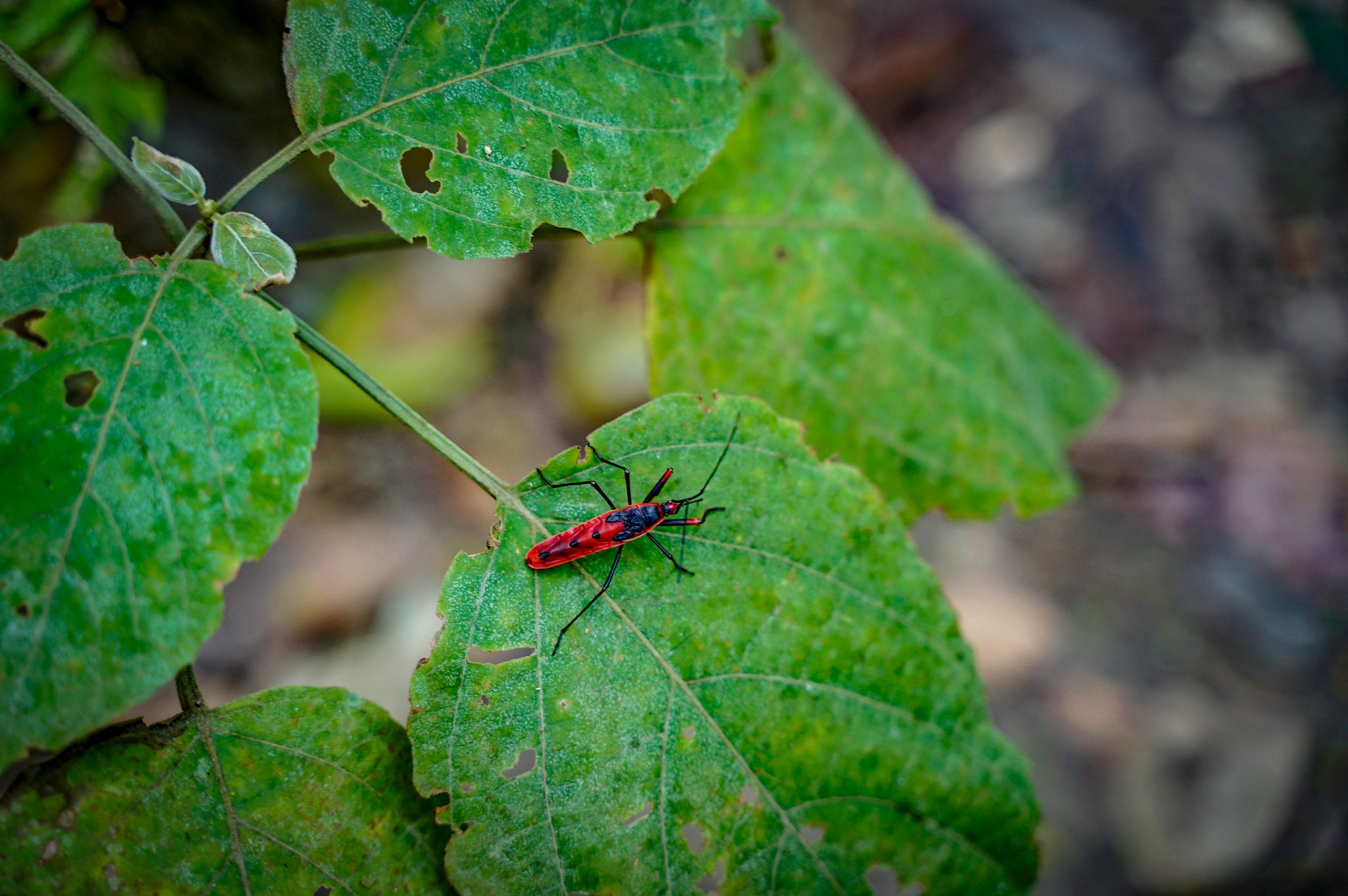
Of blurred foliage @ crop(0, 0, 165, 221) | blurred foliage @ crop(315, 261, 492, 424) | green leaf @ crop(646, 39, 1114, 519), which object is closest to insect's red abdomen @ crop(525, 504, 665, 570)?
green leaf @ crop(646, 39, 1114, 519)

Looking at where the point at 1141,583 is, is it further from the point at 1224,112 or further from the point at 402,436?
the point at 402,436

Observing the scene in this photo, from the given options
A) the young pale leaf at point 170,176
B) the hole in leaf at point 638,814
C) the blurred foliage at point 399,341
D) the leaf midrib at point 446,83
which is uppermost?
the blurred foliage at point 399,341

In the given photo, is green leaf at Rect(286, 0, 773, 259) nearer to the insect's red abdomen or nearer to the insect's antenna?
the insect's antenna

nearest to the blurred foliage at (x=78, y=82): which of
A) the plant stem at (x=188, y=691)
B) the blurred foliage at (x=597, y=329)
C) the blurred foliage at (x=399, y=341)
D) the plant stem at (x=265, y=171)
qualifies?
the plant stem at (x=265, y=171)

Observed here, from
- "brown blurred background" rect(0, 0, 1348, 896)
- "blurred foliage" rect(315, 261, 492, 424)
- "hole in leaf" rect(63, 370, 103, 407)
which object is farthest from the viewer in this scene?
"blurred foliage" rect(315, 261, 492, 424)

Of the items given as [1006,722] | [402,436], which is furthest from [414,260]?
[1006,722]

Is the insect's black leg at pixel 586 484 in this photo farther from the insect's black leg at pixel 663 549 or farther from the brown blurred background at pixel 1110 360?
the brown blurred background at pixel 1110 360
